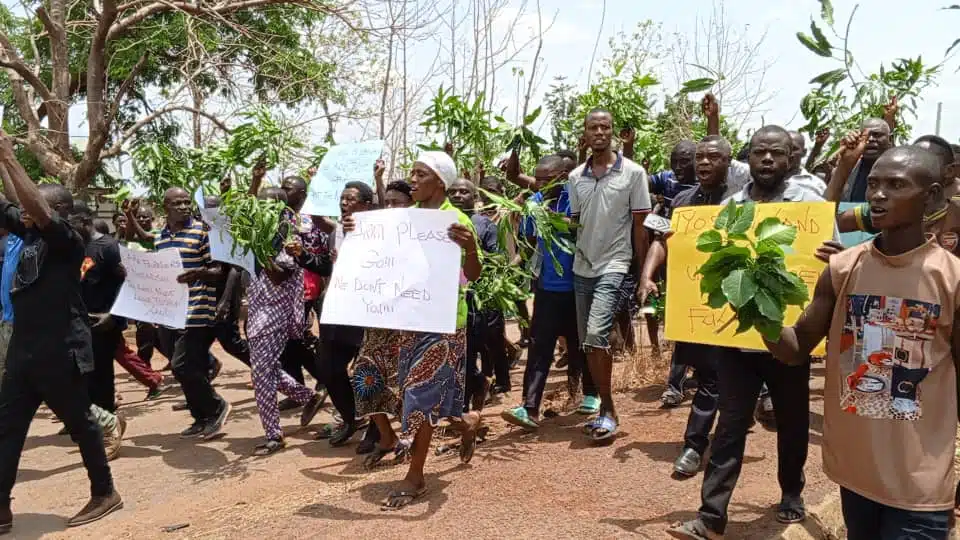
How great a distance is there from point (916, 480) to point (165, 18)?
42.7 ft

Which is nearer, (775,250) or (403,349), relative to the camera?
(775,250)

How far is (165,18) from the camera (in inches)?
493

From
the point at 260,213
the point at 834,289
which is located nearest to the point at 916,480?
the point at 834,289

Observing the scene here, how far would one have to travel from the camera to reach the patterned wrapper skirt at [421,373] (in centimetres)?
412

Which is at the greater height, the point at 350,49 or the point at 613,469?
the point at 350,49

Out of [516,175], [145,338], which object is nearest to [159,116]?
[145,338]

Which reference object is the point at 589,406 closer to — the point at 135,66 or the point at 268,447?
the point at 268,447

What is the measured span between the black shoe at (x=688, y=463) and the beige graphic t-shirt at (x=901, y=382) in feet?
5.41

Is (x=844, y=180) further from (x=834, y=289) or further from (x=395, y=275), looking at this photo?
(x=395, y=275)

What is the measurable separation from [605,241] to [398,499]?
209 centimetres

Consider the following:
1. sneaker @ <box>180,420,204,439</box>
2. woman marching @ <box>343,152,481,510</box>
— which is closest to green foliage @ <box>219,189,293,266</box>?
woman marching @ <box>343,152,481,510</box>

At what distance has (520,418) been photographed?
5.07 meters

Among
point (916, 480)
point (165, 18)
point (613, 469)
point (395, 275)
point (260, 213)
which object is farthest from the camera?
point (165, 18)

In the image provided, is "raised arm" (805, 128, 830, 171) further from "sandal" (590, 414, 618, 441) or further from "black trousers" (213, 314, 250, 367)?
"black trousers" (213, 314, 250, 367)
